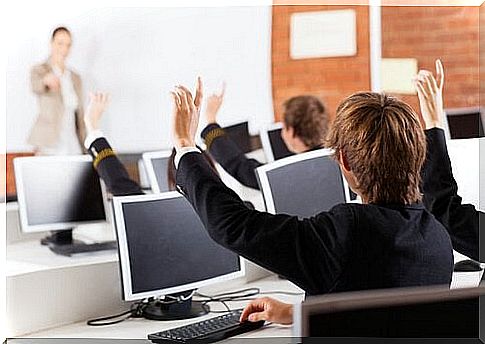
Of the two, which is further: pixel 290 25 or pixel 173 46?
pixel 290 25

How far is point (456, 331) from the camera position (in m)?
1.47

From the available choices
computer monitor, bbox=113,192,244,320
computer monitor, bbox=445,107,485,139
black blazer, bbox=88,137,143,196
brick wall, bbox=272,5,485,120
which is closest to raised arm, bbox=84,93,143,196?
black blazer, bbox=88,137,143,196

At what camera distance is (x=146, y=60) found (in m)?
5.00

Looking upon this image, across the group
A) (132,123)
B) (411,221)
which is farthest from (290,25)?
(411,221)

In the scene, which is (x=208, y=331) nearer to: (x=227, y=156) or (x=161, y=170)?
(x=161, y=170)

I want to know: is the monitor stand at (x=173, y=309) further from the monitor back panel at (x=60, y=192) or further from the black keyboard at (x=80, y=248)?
the monitor back panel at (x=60, y=192)

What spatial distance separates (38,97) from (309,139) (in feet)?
4.62

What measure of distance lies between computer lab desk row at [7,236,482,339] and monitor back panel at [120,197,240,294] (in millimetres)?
124

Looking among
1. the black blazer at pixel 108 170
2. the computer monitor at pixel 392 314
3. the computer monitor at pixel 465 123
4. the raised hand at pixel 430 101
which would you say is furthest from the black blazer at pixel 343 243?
the computer monitor at pixel 465 123

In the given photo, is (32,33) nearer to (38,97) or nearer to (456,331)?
(38,97)

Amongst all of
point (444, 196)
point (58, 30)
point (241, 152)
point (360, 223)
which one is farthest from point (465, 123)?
point (58, 30)

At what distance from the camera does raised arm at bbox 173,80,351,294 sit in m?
1.90

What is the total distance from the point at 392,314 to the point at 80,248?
69.2 inches

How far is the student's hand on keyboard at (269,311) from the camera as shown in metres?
2.19
